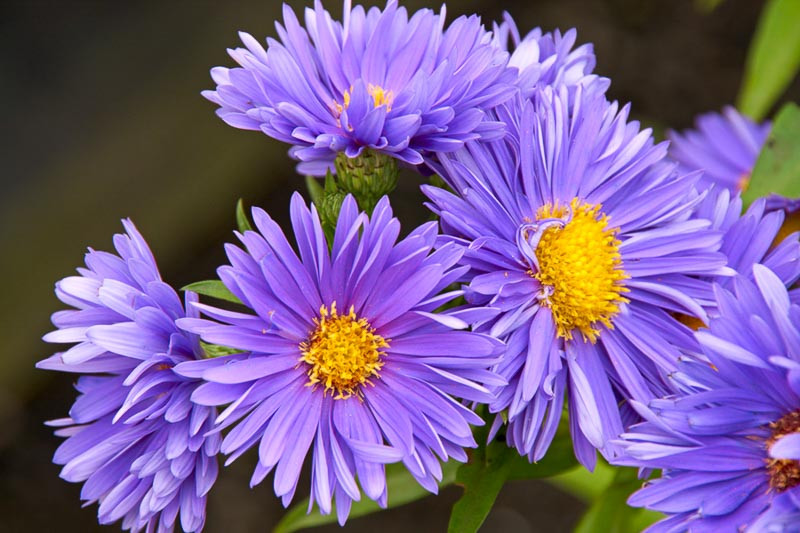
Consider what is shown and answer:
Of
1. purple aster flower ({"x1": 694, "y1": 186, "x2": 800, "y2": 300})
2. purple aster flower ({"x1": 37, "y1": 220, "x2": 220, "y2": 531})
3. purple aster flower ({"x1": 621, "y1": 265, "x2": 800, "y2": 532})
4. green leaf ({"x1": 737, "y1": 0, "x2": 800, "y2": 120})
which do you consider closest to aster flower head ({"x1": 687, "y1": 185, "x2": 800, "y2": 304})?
purple aster flower ({"x1": 694, "y1": 186, "x2": 800, "y2": 300})

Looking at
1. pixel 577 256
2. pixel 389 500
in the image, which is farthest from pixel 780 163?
pixel 389 500

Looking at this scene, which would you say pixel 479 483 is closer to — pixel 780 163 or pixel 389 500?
pixel 389 500

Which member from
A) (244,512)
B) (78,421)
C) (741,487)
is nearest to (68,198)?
(244,512)

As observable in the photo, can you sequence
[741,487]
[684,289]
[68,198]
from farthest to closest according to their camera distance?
[68,198] < [684,289] < [741,487]

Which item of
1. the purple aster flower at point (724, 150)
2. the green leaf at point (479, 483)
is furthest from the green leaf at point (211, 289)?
the purple aster flower at point (724, 150)

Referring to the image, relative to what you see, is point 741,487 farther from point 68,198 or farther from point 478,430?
point 68,198

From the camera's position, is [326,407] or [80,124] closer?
[326,407]

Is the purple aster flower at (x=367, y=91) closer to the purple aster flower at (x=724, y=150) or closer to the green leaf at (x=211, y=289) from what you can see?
the green leaf at (x=211, y=289)
